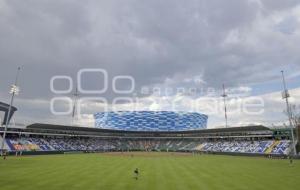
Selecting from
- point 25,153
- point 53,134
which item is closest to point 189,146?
point 53,134

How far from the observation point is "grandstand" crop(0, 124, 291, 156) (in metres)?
91.7

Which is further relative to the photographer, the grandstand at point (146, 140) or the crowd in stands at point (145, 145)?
the grandstand at point (146, 140)

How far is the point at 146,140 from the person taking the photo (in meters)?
155

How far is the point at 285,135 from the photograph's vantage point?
94.4 m

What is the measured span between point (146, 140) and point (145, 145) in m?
6.72

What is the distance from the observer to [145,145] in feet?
487

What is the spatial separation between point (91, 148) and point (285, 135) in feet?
Result: 261

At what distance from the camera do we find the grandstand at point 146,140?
91.7 meters

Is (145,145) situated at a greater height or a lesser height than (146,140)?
lesser

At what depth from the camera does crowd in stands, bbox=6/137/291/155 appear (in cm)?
8934

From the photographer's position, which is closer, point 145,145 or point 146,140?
point 145,145

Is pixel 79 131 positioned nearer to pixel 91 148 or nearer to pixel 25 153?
pixel 91 148

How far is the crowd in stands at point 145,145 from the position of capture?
89338mm

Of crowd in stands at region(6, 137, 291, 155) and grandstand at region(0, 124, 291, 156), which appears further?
grandstand at region(0, 124, 291, 156)
